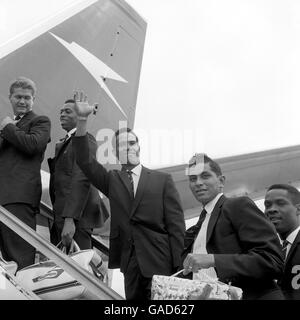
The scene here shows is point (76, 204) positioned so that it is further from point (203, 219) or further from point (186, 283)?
point (186, 283)

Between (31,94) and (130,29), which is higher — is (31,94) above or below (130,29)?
below

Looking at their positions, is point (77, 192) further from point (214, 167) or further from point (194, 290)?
point (194, 290)

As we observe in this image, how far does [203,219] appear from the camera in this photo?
9.72ft

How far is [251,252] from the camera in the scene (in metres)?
2.56

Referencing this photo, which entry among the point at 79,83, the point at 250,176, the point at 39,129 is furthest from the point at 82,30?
the point at 39,129

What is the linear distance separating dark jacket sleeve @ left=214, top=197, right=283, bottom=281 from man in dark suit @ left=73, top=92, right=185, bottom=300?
24.9 inches

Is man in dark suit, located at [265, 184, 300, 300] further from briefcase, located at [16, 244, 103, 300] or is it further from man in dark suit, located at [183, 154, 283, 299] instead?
briefcase, located at [16, 244, 103, 300]

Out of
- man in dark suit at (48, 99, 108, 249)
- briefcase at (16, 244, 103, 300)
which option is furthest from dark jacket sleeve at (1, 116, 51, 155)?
briefcase at (16, 244, 103, 300)

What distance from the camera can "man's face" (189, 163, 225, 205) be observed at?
3.03 meters

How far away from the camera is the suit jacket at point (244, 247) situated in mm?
2518

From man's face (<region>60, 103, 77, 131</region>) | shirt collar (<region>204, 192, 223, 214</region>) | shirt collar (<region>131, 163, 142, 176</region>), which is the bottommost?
shirt collar (<region>204, 192, 223, 214</region>)

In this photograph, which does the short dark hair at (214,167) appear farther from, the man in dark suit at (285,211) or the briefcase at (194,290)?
the briefcase at (194,290)

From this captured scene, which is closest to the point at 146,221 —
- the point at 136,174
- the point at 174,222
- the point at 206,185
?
the point at 174,222
